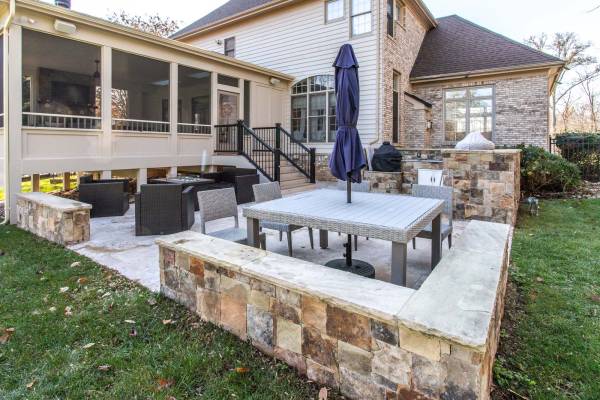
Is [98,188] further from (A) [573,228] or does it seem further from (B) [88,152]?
(A) [573,228]

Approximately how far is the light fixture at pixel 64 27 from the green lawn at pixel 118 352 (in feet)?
17.2

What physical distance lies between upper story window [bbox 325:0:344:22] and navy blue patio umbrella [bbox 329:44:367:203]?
8.79 m

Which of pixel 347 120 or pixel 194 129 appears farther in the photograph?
pixel 194 129

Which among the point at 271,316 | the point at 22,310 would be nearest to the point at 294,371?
the point at 271,316

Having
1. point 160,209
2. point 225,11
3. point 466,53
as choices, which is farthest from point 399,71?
point 160,209

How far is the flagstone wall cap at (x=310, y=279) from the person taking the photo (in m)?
1.78

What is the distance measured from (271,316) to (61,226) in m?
3.73

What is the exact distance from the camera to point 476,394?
148cm

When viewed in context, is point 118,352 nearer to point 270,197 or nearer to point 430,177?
point 270,197

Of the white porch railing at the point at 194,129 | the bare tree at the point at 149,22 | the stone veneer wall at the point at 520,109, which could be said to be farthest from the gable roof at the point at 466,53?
the bare tree at the point at 149,22

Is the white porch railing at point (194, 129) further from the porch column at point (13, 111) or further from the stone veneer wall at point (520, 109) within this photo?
the stone veneer wall at point (520, 109)

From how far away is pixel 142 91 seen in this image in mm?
11789

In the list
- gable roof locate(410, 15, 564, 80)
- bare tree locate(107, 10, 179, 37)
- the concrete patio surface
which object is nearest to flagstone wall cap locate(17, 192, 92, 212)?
the concrete patio surface

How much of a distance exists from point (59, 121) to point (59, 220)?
3.29 m
